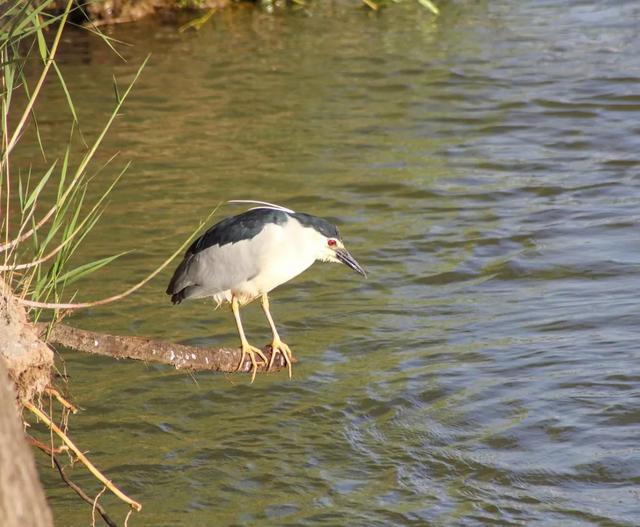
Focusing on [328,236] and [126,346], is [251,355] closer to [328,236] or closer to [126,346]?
[328,236]

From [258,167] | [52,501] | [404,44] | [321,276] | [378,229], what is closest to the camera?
[52,501]

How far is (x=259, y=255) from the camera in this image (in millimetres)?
5070

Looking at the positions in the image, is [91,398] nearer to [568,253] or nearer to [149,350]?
[149,350]

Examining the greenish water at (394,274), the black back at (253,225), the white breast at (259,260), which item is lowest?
the greenish water at (394,274)

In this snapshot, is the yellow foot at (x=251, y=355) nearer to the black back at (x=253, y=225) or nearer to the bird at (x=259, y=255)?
the bird at (x=259, y=255)

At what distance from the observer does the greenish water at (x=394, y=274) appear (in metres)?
5.48

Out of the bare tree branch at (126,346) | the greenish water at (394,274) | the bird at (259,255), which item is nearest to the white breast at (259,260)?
the bird at (259,255)

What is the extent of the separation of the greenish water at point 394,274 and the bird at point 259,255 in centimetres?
81

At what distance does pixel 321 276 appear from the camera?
311 inches

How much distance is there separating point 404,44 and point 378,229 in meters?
4.86

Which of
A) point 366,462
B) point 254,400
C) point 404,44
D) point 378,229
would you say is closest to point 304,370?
point 254,400

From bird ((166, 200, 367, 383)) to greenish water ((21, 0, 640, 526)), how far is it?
81cm

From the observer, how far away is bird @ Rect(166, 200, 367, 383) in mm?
5023

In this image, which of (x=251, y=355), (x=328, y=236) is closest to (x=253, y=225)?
(x=328, y=236)
